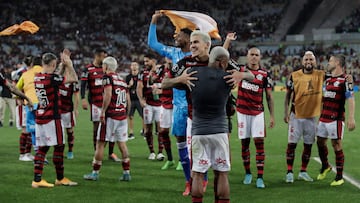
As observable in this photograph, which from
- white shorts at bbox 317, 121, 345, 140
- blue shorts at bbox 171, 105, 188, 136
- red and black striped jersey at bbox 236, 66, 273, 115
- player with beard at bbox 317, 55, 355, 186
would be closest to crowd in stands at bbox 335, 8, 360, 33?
player with beard at bbox 317, 55, 355, 186

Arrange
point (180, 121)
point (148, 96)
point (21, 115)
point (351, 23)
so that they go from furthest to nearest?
point (351, 23), point (21, 115), point (148, 96), point (180, 121)

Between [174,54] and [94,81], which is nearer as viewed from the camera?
[174,54]

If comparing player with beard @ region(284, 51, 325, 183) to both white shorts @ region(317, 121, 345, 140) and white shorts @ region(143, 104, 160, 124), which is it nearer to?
white shorts @ region(317, 121, 345, 140)

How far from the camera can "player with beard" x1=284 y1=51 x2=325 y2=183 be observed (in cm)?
919

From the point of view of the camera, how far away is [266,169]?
414 inches

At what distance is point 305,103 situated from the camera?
9219mm

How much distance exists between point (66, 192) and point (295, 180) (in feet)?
12.5

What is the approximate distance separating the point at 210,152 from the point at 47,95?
3.51 meters

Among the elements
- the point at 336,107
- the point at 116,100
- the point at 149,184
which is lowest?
the point at 149,184

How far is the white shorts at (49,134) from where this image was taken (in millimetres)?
8602

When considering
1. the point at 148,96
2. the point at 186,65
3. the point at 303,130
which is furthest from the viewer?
the point at 148,96

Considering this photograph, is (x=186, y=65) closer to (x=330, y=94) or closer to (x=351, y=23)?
(x=330, y=94)

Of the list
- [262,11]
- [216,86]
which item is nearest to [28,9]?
[262,11]

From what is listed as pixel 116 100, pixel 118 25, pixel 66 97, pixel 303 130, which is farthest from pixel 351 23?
pixel 116 100
